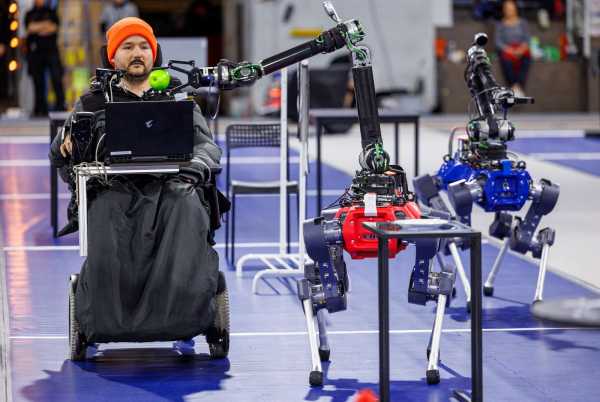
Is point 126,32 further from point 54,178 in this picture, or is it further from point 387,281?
point 54,178

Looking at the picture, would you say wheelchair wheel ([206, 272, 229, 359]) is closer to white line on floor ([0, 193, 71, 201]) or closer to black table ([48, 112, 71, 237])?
black table ([48, 112, 71, 237])

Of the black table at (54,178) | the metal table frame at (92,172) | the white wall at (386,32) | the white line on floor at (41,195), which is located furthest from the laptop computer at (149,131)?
the white wall at (386,32)

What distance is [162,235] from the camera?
6.00 m

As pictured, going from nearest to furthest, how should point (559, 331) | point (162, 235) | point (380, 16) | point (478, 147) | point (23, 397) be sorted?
point (23, 397)
point (162, 235)
point (559, 331)
point (478, 147)
point (380, 16)

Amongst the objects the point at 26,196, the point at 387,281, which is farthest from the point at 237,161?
the point at 387,281

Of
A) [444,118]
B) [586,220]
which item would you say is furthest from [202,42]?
[444,118]

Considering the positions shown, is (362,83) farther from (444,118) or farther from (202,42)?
(444,118)

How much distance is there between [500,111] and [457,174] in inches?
16.7

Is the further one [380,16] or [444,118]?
[380,16]

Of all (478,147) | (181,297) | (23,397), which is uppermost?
(478,147)

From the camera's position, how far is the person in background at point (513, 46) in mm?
19109

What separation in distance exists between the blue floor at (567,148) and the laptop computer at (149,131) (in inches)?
340

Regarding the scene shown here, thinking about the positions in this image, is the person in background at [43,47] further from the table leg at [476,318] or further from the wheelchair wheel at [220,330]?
the table leg at [476,318]

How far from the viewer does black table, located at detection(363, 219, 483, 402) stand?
4.87m
